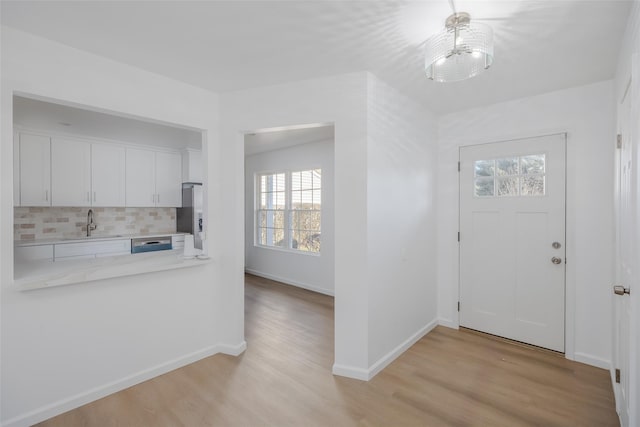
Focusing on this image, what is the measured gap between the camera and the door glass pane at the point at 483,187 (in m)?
3.46

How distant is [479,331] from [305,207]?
127 inches

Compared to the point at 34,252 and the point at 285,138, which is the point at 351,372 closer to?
the point at 285,138

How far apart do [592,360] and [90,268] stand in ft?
14.2

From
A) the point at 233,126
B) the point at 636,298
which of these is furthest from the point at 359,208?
the point at 636,298

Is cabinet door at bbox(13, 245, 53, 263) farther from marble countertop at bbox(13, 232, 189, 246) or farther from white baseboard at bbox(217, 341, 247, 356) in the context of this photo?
white baseboard at bbox(217, 341, 247, 356)

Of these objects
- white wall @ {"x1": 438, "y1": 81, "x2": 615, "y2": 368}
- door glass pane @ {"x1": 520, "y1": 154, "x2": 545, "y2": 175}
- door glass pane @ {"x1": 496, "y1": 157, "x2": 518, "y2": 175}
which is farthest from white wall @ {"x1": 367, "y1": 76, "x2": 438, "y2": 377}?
white wall @ {"x1": 438, "y1": 81, "x2": 615, "y2": 368}

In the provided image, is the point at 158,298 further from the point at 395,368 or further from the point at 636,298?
the point at 636,298

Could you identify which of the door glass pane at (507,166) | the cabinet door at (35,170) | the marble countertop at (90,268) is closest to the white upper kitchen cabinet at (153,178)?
the cabinet door at (35,170)

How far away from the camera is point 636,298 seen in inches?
59.6

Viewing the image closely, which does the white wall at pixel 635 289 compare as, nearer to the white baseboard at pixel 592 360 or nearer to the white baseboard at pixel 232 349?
the white baseboard at pixel 592 360

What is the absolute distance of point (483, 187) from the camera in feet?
11.5

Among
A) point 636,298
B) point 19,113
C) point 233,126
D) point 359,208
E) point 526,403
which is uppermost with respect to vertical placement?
point 19,113

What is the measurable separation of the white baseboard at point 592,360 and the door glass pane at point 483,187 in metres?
1.69

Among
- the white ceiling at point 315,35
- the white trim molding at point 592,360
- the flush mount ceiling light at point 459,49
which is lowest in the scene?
the white trim molding at point 592,360
